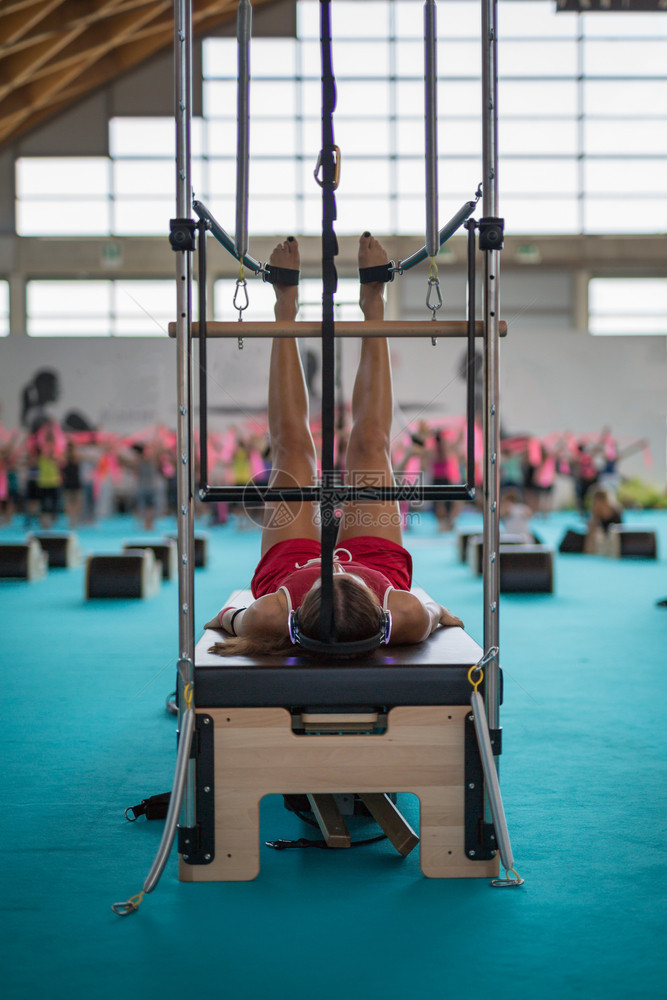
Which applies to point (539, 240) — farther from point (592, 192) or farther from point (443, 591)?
point (443, 591)

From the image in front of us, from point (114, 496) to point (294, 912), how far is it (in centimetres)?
1193

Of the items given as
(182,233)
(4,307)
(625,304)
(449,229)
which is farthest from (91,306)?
(182,233)

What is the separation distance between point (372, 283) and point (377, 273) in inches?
3.0

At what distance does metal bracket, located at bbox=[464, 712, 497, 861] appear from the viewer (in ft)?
5.86

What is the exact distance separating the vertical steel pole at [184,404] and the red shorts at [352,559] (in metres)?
0.65

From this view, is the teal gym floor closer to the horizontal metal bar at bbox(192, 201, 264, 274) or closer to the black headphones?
the black headphones

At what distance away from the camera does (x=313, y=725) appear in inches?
70.5

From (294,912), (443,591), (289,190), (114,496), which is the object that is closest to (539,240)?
(289,190)

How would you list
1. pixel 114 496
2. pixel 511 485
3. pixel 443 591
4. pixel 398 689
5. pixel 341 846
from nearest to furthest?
pixel 398 689 < pixel 341 846 < pixel 443 591 < pixel 511 485 < pixel 114 496

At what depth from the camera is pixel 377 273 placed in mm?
2393

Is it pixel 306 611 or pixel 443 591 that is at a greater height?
pixel 306 611

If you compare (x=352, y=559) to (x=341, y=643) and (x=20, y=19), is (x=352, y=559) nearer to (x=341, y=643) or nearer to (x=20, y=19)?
(x=341, y=643)

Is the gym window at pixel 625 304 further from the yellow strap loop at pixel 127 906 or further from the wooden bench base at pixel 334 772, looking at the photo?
the yellow strap loop at pixel 127 906

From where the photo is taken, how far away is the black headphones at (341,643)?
1792 millimetres
